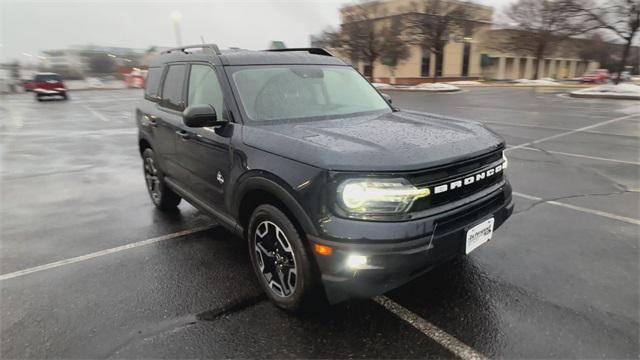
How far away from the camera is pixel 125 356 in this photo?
8.63ft

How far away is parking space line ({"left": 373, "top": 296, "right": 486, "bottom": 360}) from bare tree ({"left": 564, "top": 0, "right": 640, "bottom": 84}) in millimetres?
27198

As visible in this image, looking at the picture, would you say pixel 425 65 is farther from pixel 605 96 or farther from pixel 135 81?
pixel 135 81

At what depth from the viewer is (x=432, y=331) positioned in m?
2.79

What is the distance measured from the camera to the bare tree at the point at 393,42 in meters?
40.1

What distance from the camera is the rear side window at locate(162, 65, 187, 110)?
14.1 feet

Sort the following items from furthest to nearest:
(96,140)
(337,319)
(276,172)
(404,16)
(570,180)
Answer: (404,16) < (96,140) < (570,180) < (337,319) < (276,172)

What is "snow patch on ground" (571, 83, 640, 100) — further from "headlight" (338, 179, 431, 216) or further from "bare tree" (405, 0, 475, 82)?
"headlight" (338, 179, 431, 216)

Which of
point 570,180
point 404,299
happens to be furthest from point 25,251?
point 570,180

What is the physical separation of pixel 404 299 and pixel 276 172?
1470mm

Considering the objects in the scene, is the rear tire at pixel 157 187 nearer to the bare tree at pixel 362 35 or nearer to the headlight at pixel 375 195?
the headlight at pixel 375 195

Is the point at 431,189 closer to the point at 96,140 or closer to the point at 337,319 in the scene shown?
the point at 337,319

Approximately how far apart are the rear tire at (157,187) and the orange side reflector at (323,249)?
3019 mm

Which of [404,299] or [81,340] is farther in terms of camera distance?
[404,299]

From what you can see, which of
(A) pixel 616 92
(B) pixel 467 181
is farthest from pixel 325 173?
(A) pixel 616 92
